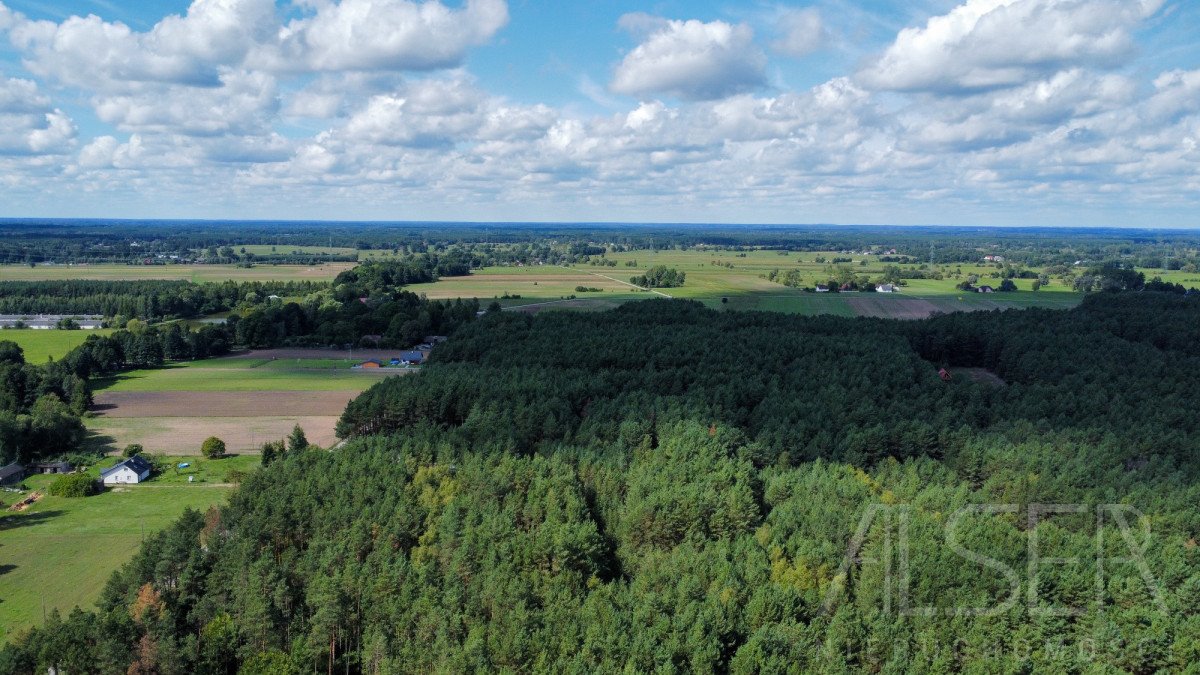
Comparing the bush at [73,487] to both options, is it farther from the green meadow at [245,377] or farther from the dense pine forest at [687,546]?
the green meadow at [245,377]

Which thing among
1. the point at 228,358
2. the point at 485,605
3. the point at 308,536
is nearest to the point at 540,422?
the point at 308,536

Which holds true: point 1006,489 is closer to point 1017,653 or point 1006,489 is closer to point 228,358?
point 1017,653

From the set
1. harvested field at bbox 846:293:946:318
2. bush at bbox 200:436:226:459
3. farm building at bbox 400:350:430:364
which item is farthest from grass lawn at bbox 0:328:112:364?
harvested field at bbox 846:293:946:318

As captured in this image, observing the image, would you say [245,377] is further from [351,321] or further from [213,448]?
[213,448]

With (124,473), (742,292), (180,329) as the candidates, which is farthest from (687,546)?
(742,292)

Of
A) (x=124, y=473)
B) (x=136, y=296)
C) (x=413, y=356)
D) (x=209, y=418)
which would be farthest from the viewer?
(x=136, y=296)
